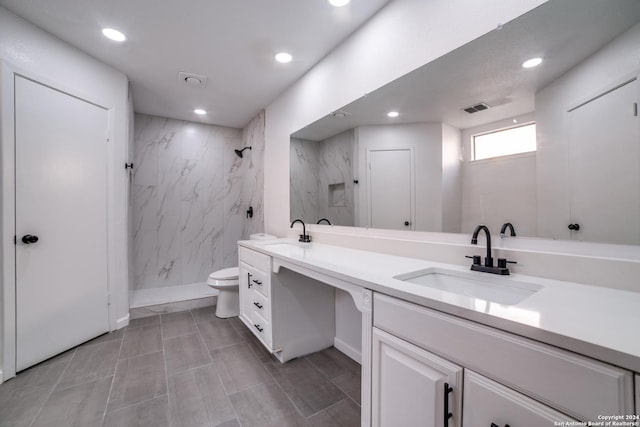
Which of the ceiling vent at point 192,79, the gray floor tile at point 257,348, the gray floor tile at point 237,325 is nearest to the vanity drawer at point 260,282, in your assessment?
the gray floor tile at point 257,348

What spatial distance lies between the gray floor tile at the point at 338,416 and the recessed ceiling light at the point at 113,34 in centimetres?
298

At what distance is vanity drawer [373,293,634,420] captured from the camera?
52 centimetres

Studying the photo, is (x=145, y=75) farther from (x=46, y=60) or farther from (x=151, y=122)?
(x=151, y=122)

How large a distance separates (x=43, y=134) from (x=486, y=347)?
3.00 m

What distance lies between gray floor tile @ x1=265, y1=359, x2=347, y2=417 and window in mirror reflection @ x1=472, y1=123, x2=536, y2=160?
5.31 ft

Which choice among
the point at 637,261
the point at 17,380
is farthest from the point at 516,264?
the point at 17,380

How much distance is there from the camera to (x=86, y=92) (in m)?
2.24

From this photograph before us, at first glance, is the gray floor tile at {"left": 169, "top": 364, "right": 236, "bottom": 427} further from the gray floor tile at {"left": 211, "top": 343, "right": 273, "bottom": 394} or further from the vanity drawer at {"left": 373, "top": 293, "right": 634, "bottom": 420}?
the vanity drawer at {"left": 373, "top": 293, "right": 634, "bottom": 420}

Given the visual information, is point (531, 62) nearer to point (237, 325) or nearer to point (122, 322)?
point (237, 325)

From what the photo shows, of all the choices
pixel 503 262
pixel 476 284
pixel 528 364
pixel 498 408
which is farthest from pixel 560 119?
pixel 498 408

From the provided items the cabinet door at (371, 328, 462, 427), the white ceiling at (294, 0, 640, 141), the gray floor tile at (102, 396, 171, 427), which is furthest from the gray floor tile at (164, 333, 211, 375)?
the white ceiling at (294, 0, 640, 141)

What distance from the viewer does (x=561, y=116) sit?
1.03 metres

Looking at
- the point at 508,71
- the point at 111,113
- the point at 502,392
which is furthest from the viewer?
the point at 111,113

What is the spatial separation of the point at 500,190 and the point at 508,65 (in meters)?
0.56
